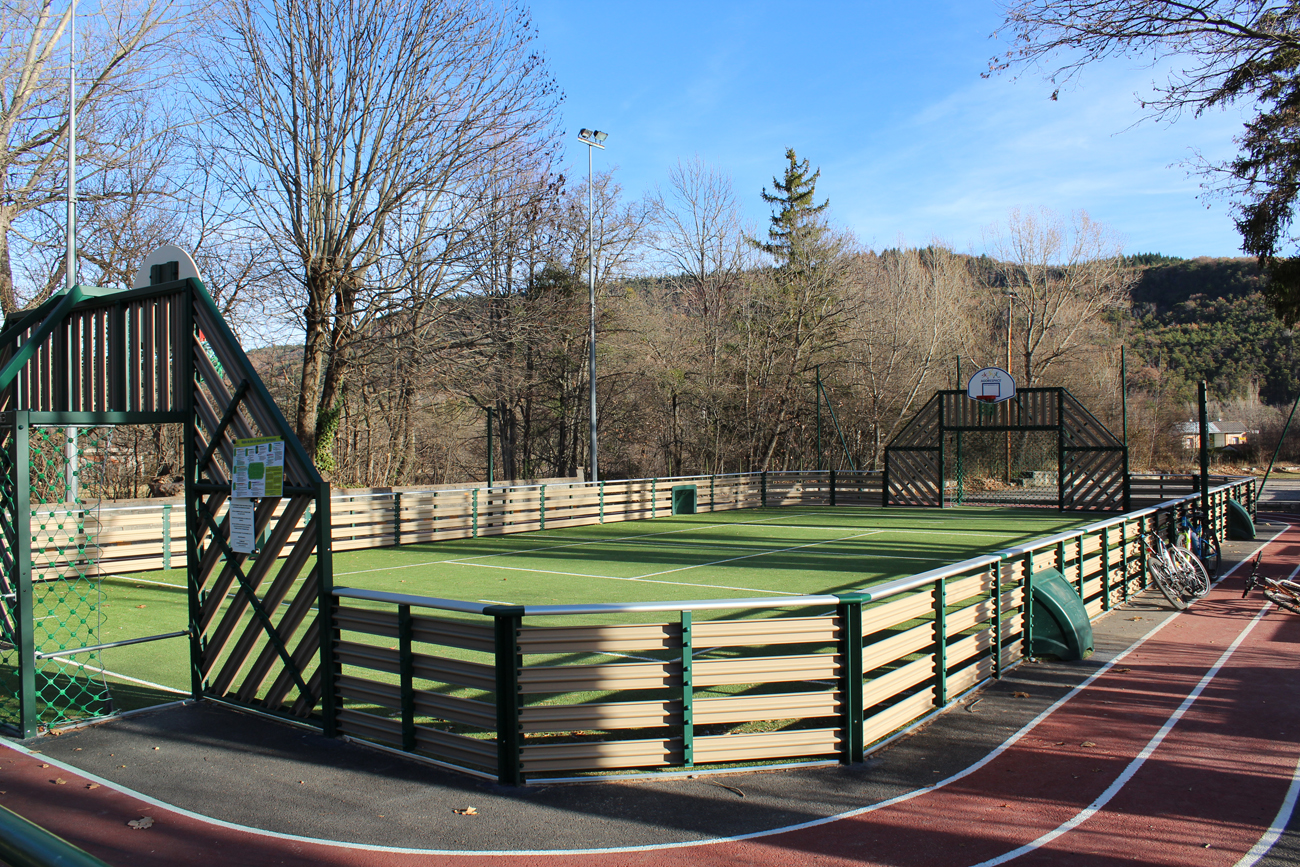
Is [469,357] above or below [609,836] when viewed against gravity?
above

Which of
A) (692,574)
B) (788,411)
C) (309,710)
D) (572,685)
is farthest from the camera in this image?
(788,411)

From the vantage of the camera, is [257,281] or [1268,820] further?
[257,281]

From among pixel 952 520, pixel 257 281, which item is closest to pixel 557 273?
pixel 257 281

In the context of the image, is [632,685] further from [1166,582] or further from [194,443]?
[1166,582]

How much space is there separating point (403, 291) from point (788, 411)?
814 inches

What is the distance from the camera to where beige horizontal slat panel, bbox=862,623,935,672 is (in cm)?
585

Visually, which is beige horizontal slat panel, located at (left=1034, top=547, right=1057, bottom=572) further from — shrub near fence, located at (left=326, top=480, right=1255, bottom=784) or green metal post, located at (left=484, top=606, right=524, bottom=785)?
green metal post, located at (left=484, top=606, right=524, bottom=785)

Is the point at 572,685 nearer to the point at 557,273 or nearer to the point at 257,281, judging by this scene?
the point at 257,281

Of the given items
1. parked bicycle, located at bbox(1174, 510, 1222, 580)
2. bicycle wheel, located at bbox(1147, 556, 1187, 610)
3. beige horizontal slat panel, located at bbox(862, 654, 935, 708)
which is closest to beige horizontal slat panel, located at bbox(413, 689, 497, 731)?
beige horizontal slat panel, located at bbox(862, 654, 935, 708)

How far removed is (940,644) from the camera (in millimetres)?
6785

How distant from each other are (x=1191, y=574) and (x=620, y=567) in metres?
8.74

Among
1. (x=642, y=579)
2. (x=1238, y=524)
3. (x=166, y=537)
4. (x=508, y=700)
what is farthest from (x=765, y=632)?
(x=1238, y=524)

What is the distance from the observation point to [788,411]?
1508 inches

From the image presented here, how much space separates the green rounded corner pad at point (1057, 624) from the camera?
836 cm
